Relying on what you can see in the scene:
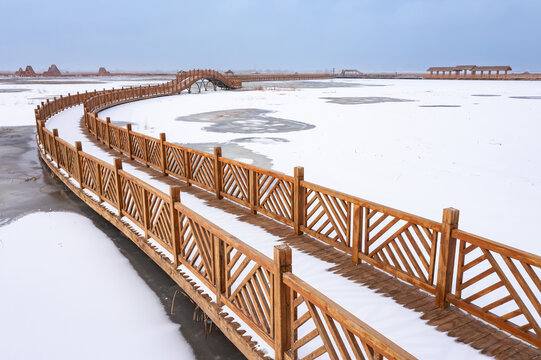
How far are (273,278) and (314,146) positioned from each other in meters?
13.0

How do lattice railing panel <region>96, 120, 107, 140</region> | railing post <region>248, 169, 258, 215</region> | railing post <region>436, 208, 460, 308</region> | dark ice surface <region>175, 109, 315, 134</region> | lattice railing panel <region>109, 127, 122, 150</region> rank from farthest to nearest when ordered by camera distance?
dark ice surface <region>175, 109, 315, 134</region>, lattice railing panel <region>96, 120, 107, 140</region>, lattice railing panel <region>109, 127, 122, 150</region>, railing post <region>248, 169, 258, 215</region>, railing post <region>436, 208, 460, 308</region>

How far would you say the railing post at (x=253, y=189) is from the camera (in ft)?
27.6

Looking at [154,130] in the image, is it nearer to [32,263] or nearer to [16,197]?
[16,197]

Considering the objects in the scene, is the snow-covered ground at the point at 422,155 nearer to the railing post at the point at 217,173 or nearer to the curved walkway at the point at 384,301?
the railing post at the point at 217,173

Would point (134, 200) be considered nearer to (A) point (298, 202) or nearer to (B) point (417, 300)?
(A) point (298, 202)

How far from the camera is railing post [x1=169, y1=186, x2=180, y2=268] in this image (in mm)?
5824

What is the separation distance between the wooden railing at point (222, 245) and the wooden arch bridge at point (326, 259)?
0.6 inches

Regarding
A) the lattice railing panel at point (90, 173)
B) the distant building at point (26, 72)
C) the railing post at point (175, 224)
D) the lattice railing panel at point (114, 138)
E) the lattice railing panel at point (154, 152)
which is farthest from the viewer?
the distant building at point (26, 72)

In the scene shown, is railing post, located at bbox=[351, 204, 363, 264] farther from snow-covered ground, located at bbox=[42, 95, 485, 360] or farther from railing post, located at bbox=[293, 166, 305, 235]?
railing post, located at bbox=[293, 166, 305, 235]

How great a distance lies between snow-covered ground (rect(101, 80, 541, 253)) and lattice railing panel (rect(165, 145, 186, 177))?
10.2 ft

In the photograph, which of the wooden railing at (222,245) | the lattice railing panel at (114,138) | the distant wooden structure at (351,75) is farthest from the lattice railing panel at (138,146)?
the distant wooden structure at (351,75)

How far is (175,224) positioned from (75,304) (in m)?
1.94

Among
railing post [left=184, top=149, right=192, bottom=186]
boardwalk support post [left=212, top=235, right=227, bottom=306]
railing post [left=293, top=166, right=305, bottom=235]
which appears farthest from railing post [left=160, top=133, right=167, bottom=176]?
boardwalk support post [left=212, top=235, right=227, bottom=306]

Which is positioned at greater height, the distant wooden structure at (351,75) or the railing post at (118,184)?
the distant wooden structure at (351,75)
